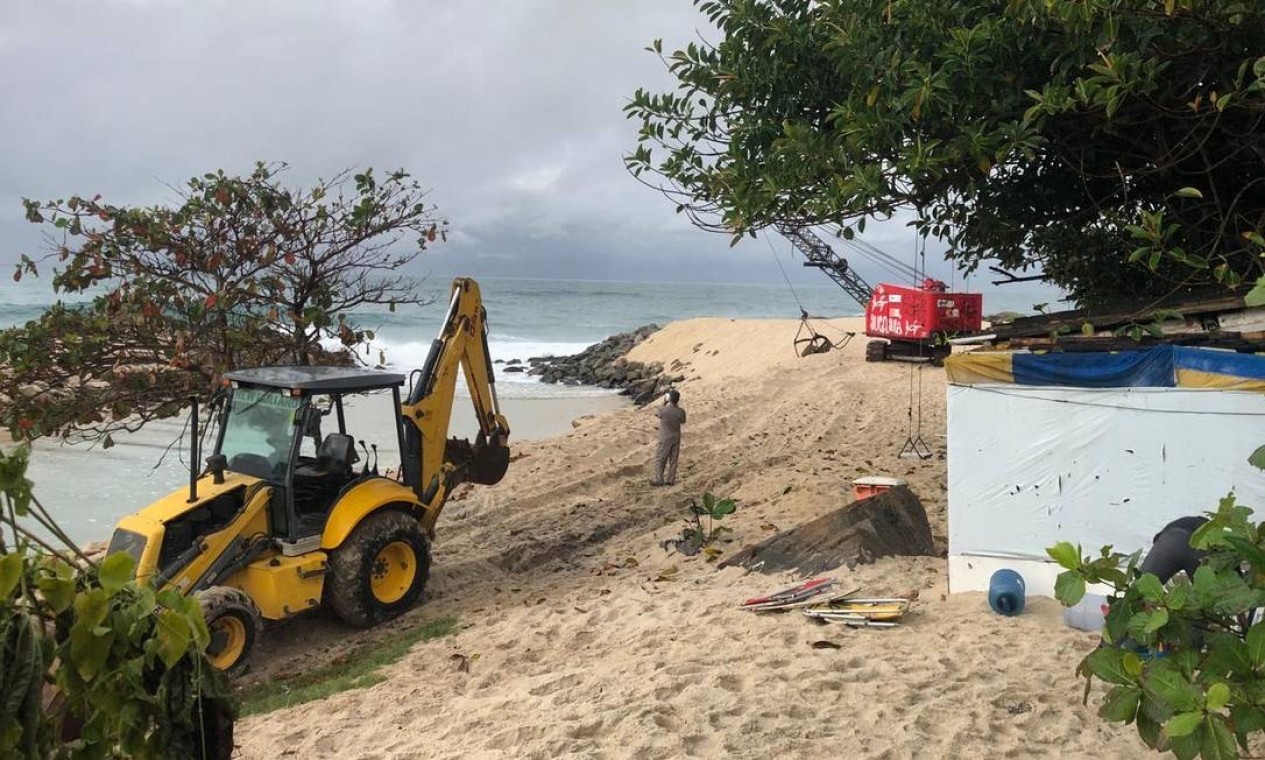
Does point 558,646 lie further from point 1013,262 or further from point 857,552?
point 1013,262

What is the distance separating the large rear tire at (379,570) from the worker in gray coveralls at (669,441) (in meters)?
5.20

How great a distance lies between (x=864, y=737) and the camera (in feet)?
16.3

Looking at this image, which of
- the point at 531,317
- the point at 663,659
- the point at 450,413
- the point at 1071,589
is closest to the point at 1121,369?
the point at 1071,589

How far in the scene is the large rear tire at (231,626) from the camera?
7.14 m

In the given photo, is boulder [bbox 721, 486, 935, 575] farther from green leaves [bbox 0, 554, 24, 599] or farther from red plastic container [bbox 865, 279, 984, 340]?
red plastic container [bbox 865, 279, 984, 340]

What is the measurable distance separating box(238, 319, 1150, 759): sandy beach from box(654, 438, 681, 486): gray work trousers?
1.45 feet

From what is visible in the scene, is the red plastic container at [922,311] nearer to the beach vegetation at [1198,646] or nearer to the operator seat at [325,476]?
the operator seat at [325,476]

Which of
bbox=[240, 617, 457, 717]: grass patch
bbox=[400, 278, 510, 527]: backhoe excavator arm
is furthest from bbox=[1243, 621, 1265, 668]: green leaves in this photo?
bbox=[400, 278, 510, 527]: backhoe excavator arm

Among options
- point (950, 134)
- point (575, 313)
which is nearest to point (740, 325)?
point (950, 134)

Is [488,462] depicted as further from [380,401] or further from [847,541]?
[380,401]

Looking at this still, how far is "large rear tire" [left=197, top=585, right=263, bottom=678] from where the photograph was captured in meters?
7.14

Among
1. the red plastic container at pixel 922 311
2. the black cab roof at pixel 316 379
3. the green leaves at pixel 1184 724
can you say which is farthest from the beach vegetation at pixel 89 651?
the red plastic container at pixel 922 311

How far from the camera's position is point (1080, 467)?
7242mm

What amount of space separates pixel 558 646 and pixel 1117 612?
15.3ft
